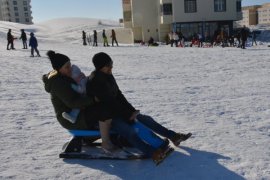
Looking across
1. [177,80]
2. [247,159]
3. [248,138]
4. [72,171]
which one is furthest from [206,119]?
[177,80]

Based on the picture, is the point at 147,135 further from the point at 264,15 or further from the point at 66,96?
the point at 264,15

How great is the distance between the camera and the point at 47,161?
181 inches

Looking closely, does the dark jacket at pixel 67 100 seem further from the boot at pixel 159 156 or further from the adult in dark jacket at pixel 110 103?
the boot at pixel 159 156

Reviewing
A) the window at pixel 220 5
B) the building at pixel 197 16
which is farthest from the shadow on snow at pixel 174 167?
the window at pixel 220 5

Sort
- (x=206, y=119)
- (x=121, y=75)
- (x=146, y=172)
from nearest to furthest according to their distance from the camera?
(x=146, y=172), (x=206, y=119), (x=121, y=75)

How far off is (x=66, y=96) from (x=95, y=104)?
1.16ft

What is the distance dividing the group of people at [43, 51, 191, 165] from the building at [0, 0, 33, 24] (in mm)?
134776

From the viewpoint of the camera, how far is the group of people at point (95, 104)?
14.5 feet

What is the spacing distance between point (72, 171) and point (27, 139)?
4.87ft

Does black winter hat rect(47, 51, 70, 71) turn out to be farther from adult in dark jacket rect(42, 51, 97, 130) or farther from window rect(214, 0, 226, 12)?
window rect(214, 0, 226, 12)

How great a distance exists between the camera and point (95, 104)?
452cm

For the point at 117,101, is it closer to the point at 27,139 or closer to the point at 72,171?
the point at 72,171

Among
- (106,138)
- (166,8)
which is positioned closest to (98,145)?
(106,138)

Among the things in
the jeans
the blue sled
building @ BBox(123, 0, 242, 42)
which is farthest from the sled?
building @ BBox(123, 0, 242, 42)
